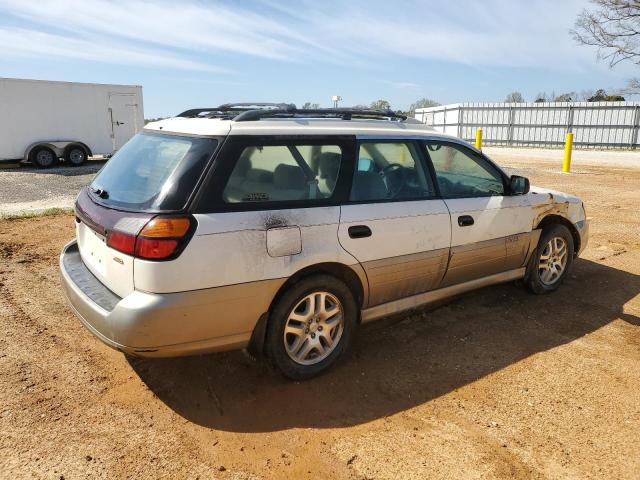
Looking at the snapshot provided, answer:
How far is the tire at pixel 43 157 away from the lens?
16641 mm

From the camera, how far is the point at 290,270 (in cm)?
320

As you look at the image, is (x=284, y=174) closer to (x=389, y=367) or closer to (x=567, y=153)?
(x=389, y=367)

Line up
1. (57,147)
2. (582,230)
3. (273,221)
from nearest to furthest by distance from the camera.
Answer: (273,221)
(582,230)
(57,147)

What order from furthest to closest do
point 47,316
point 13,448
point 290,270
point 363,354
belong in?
point 47,316 → point 363,354 → point 290,270 → point 13,448

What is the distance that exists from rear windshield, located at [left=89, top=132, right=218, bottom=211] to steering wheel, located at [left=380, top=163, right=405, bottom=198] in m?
1.38

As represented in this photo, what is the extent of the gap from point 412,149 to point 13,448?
330 cm

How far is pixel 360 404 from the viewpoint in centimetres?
326

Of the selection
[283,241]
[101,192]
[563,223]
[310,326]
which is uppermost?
[101,192]

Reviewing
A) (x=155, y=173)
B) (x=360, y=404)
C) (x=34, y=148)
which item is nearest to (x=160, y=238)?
(x=155, y=173)

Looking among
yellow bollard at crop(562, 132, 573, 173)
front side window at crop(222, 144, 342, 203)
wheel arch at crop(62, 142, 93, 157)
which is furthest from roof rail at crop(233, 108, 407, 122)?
wheel arch at crop(62, 142, 93, 157)

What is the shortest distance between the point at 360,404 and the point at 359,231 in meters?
1.14

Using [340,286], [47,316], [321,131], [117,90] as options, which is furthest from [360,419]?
[117,90]

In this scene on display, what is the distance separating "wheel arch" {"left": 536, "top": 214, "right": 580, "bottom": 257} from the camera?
495 cm

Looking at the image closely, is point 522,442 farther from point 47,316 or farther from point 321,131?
point 47,316
